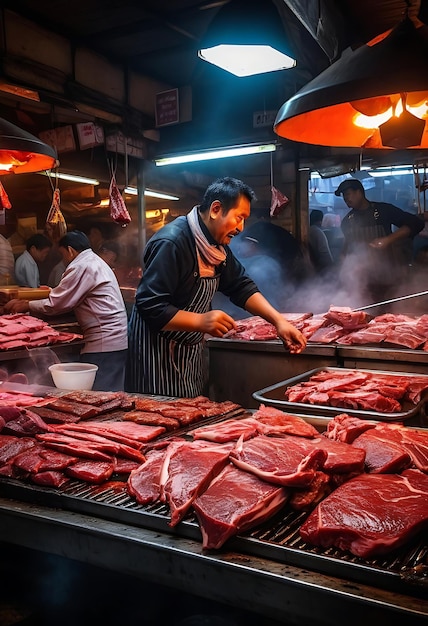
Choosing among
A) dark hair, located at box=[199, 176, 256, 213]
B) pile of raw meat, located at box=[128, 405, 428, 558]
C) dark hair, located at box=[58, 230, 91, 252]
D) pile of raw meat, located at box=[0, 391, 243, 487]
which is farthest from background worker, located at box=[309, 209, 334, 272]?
pile of raw meat, located at box=[128, 405, 428, 558]

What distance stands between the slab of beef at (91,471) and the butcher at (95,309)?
371 cm

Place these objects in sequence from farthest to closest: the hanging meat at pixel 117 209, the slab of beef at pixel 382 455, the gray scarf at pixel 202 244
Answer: the hanging meat at pixel 117 209
the gray scarf at pixel 202 244
the slab of beef at pixel 382 455

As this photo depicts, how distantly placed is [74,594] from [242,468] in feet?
4.00

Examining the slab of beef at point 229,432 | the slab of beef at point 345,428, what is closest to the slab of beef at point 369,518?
the slab of beef at point 345,428

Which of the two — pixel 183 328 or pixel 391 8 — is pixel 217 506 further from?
pixel 391 8

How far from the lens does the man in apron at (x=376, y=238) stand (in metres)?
8.14

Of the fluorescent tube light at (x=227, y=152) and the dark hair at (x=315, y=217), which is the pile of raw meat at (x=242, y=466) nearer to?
the fluorescent tube light at (x=227, y=152)

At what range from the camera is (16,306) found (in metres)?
6.49

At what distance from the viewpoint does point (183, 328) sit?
406cm

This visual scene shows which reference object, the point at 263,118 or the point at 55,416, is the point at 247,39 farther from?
the point at 263,118

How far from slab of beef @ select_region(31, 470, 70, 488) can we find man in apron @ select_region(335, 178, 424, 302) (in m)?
6.75

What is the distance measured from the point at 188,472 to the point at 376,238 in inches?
265

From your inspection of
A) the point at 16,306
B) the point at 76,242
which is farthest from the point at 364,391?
the point at 16,306

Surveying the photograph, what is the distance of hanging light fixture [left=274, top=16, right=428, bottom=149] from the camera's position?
2053mm
